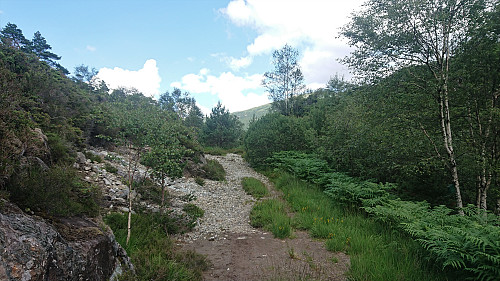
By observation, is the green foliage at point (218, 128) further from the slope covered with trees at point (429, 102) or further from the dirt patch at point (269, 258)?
the dirt patch at point (269, 258)

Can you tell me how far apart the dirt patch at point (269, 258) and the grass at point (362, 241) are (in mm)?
298

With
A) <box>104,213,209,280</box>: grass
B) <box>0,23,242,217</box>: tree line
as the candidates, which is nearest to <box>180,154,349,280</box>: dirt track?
<box>104,213,209,280</box>: grass

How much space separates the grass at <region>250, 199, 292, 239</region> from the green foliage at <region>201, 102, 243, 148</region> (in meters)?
21.2

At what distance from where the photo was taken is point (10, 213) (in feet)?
7.20

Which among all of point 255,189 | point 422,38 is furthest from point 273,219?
point 422,38

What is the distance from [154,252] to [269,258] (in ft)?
7.48

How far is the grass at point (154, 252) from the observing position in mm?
3564

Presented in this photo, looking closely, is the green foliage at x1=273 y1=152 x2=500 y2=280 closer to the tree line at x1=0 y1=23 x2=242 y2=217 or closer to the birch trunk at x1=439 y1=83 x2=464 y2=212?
the birch trunk at x1=439 y1=83 x2=464 y2=212

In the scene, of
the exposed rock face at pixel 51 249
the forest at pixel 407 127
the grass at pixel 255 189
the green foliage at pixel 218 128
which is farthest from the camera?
the green foliage at pixel 218 128

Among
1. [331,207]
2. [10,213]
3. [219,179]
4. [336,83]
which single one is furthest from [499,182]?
[336,83]

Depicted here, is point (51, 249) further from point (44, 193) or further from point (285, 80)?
point (285, 80)

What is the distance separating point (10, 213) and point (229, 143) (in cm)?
2783

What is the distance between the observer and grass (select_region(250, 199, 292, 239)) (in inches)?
231

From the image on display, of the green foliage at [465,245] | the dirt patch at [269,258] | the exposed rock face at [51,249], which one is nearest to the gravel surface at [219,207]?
the dirt patch at [269,258]
